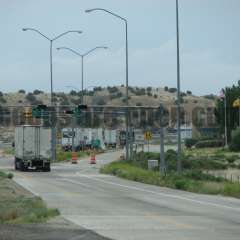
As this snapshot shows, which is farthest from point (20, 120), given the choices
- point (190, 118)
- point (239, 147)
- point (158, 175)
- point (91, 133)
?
point (158, 175)

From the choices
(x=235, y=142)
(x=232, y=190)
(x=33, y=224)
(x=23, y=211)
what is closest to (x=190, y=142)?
(x=235, y=142)

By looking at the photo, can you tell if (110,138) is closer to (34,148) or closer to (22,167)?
(22,167)

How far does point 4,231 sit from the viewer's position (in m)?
16.9

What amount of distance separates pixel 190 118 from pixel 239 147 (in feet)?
162

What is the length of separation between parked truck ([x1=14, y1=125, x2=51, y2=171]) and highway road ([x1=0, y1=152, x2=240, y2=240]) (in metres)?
21.3

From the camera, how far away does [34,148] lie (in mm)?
58500

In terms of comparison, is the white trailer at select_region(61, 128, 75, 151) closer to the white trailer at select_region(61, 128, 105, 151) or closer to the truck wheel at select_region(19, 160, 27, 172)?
the white trailer at select_region(61, 128, 105, 151)

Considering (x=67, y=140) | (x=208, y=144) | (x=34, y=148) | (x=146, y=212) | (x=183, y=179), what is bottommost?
(x=146, y=212)

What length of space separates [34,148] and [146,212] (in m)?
35.8

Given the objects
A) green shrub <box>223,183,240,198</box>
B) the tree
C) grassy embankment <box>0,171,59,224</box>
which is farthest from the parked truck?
the tree

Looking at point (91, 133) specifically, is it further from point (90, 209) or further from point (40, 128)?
point (90, 209)

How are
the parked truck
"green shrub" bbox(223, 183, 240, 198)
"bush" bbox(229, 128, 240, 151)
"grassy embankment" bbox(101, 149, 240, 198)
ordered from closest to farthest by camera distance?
"green shrub" bbox(223, 183, 240, 198), "grassy embankment" bbox(101, 149, 240, 198), the parked truck, "bush" bbox(229, 128, 240, 151)

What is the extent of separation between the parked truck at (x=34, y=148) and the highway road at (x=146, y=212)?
21.3 metres

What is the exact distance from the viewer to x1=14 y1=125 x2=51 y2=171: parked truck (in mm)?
58406
